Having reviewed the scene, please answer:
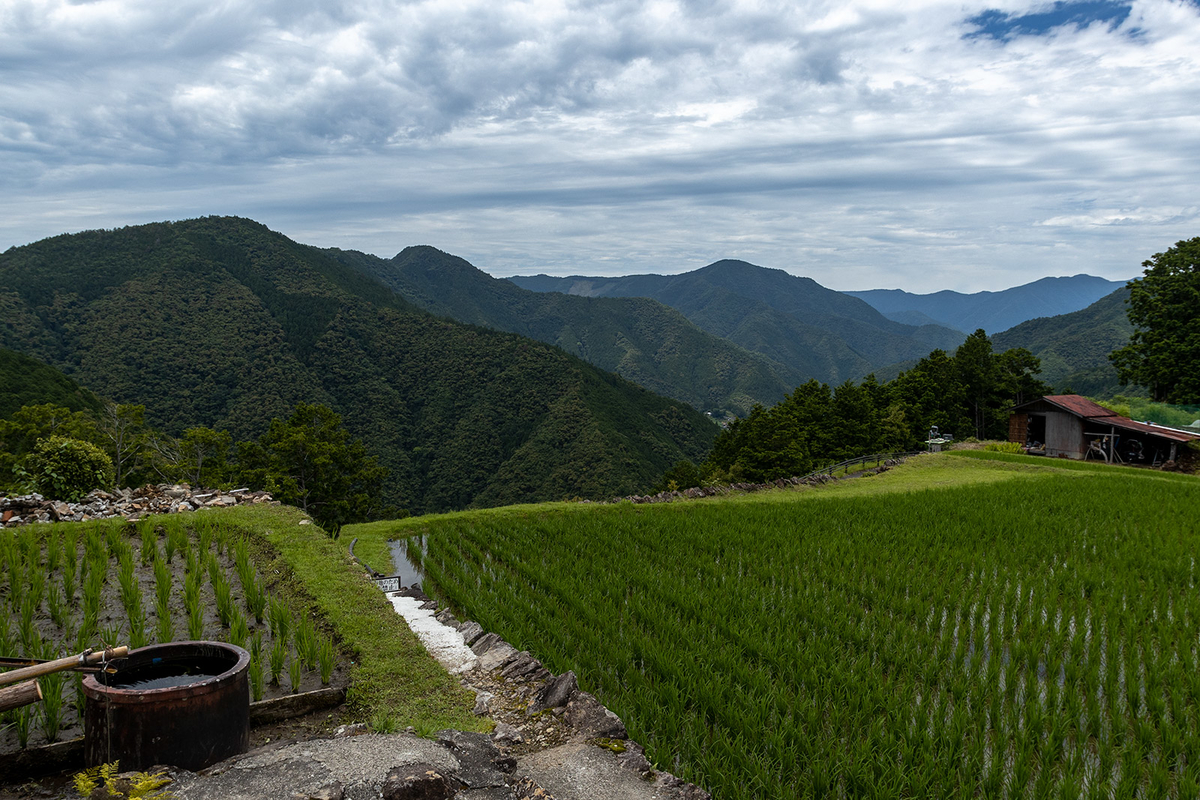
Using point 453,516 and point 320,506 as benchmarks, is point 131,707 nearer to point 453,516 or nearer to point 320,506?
point 453,516

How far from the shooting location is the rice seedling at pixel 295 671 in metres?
5.45

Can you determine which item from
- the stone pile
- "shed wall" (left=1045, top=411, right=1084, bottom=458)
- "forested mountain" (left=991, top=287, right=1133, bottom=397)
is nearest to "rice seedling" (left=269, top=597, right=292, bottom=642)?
the stone pile

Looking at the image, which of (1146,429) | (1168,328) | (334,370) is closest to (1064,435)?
(1146,429)

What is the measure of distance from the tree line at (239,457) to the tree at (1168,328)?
43.5 m

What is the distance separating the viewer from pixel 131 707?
148 inches

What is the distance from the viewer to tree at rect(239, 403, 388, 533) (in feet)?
116

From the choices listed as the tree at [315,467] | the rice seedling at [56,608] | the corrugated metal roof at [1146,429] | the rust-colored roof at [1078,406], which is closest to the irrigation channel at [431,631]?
the rice seedling at [56,608]

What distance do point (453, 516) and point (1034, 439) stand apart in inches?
1040

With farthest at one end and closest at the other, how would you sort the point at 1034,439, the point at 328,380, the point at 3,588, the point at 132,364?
the point at 328,380 < the point at 132,364 < the point at 1034,439 < the point at 3,588

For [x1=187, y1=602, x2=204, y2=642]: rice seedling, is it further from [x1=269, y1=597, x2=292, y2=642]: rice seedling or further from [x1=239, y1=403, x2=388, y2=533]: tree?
[x1=239, y1=403, x2=388, y2=533]: tree

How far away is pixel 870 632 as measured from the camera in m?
7.10

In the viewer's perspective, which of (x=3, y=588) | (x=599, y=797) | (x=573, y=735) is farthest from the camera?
(x=3, y=588)

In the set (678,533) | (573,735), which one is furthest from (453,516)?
(573,735)

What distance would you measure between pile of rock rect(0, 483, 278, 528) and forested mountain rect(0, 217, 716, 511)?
46838 mm
